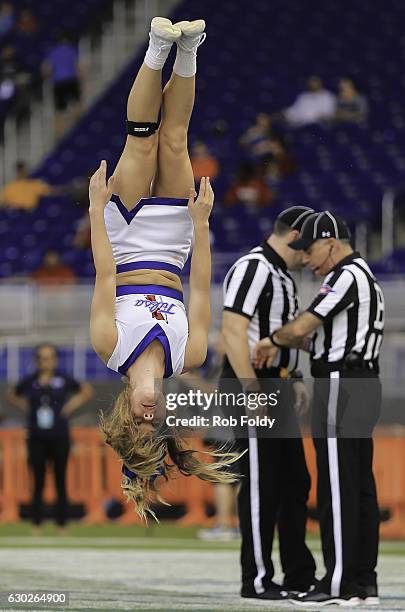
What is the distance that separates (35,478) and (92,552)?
215 centimetres

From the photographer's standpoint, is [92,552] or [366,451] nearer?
[366,451]

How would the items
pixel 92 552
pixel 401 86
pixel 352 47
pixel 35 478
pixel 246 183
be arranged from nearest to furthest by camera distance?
pixel 92 552 < pixel 35 478 < pixel 246 183 < pixel 401 86 < pixel 352 47

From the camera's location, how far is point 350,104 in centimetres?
1738

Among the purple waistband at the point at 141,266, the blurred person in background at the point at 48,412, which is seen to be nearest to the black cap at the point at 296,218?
the purple waistband at the point at 141,266

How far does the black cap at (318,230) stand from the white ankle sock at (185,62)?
1135 mm

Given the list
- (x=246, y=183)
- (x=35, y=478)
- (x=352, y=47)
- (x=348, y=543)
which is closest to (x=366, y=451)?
(x=348, y=543)

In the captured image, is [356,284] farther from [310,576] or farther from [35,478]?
[35,478]

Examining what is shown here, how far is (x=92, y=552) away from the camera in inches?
424

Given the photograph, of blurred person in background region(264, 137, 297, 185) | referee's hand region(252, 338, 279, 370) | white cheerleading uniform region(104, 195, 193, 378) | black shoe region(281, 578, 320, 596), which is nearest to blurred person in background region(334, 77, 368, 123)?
blurred person in background region(264, 137, 297, 185)

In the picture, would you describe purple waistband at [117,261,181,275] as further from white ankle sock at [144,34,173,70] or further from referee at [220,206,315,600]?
white ankle sock at [144,34,173,70]

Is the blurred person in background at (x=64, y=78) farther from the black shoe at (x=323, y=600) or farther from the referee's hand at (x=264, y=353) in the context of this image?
the black shoe at (x=323, y=600)

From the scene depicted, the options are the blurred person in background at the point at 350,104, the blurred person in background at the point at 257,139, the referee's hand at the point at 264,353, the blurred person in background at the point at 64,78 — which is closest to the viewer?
the referee's hand at the point at 264,353

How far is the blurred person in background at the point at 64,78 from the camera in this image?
19.3 meters

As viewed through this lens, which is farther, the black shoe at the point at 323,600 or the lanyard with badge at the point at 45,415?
the lanyard with badge at the point at 45,415
